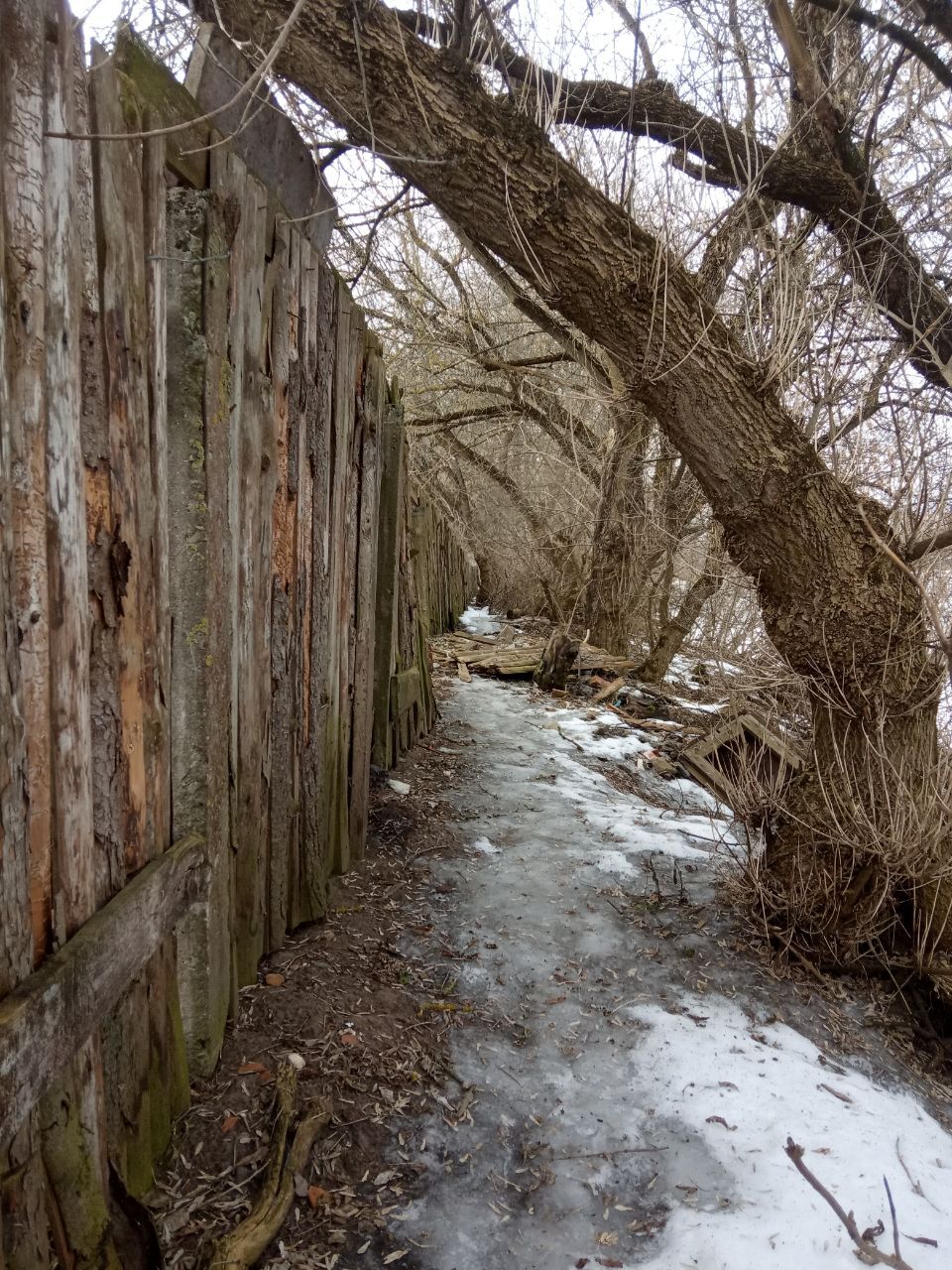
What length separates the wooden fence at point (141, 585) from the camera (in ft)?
3.94

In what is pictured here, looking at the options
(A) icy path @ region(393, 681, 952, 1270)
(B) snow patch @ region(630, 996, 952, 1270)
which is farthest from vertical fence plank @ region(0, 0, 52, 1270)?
(B) snow patch @ region(630, 996, 952, 1270)

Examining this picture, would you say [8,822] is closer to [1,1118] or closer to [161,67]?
[1,1118]

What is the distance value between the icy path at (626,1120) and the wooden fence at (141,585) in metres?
0.75

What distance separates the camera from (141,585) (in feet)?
5.23

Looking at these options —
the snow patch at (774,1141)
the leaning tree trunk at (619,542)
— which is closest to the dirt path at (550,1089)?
the snow patch at (774,1141)

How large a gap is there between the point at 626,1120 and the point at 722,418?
8.70 feet

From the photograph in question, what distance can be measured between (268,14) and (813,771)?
413cm

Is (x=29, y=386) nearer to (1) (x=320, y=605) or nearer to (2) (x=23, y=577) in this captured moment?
(2) (x=23, y=577)

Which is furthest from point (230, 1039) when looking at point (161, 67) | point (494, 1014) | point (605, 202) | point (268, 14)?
point (268, 14)

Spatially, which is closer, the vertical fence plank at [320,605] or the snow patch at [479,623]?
the vertical fence plank at [320,605]

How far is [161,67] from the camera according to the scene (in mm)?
1596

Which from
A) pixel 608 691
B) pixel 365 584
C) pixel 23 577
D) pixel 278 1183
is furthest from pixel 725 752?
pixel 23 577

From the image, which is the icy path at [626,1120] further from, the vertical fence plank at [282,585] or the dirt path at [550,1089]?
the vertical fence plank at [282,585]

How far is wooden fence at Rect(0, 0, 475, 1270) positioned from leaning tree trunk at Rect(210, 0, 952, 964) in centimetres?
109
